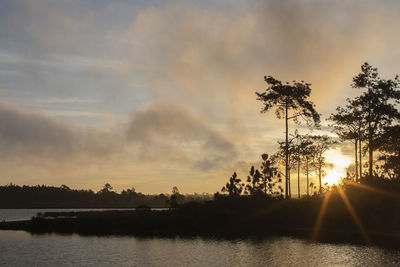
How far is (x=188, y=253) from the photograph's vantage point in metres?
55.6

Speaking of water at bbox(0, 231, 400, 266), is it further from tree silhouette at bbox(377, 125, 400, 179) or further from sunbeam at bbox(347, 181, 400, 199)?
tree silhouette at bbox(377, 125, 400, 179)

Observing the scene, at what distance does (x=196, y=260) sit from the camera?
165 ft

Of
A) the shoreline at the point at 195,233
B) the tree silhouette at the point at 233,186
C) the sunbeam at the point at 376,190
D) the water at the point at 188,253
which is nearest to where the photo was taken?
the water at the point at 188,253

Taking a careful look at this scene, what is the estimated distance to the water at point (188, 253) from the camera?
1897 inches

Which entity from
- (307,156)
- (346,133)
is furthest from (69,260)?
(307,156)

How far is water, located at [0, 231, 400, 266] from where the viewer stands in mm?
48188

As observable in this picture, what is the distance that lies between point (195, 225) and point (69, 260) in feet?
137

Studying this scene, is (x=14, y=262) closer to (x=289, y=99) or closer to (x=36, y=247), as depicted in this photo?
(x=36, y=247)

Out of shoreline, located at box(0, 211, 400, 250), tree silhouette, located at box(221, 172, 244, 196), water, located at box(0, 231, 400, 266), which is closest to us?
water, located at box(0, 231, 400, 266)

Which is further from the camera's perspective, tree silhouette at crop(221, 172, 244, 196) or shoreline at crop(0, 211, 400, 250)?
tree silhouette at crop(221, 172, 244, 196)

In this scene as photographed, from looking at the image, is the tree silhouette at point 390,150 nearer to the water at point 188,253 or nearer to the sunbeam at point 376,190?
the sunbeam at point 376,190

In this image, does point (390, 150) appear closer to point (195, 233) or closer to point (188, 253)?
point (195, 233)

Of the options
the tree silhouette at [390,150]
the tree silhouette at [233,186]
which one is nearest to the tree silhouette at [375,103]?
the tree silhouette at [390,150]

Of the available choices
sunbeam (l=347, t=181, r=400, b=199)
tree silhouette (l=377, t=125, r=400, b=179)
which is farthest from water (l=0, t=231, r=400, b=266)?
tree silhouette (l=377, t=125, r=400, b=179)
